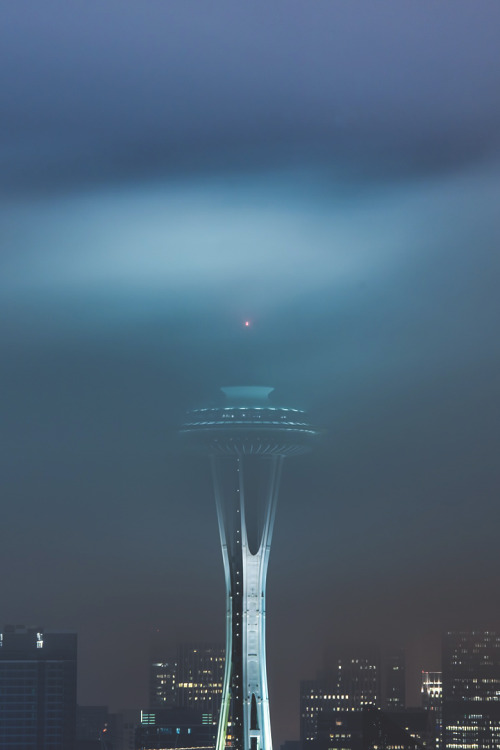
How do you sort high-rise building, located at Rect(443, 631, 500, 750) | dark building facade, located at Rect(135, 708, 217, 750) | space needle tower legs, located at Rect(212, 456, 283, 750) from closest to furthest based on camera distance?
space needle tower legs, located at Rect(212, 456, 283, 750), high-rise building, located at Rect(443, 631, 500, 750), dark building facade, located at Rect(135, 708, 217, 750)

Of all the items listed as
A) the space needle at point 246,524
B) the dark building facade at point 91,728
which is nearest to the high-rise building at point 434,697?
the dark building facade at point 91,728

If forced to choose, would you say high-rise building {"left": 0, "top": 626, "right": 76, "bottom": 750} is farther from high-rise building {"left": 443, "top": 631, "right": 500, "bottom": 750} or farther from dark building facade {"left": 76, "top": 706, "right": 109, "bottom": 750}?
high-rise building {"left": 443, "top": 631, "right": 500, "bottom": 750}

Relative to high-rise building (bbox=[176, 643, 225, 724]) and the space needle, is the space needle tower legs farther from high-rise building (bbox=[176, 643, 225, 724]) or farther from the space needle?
high-rise building (bbox=[176, 643, 225, 724])

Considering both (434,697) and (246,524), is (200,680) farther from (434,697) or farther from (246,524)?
(246,524)

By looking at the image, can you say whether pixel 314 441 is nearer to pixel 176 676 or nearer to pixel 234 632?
pixel 234 632

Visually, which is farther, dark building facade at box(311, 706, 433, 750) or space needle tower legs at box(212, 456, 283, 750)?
dark building facade at box(311, 706, 433, 750)

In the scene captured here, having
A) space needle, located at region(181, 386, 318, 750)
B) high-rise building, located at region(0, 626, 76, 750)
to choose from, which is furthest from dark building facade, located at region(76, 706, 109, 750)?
space needle, located at region(181, 386, 318, 750)

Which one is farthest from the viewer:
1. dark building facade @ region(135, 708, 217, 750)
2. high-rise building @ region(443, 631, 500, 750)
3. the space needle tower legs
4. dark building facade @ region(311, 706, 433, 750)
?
dark building facade @ region(135, 708, 217, 750)
